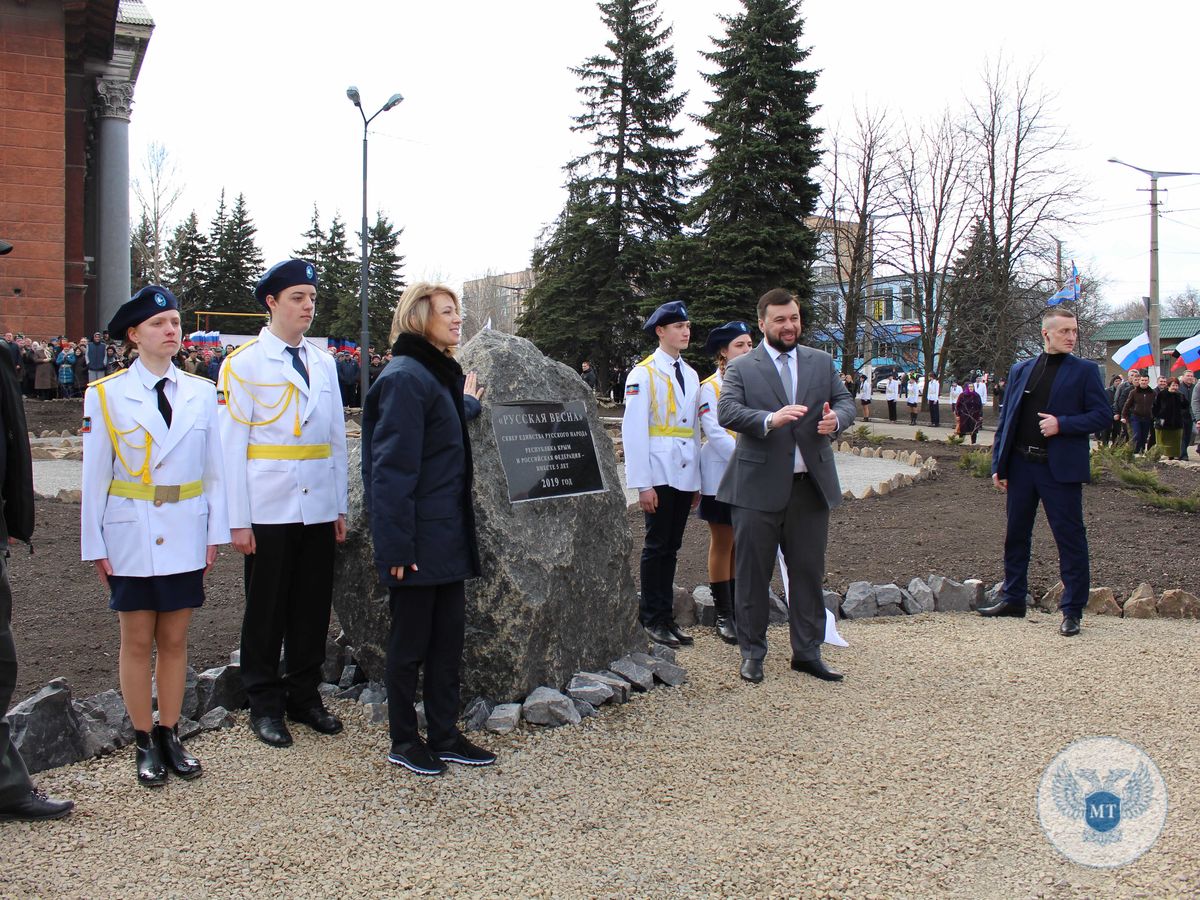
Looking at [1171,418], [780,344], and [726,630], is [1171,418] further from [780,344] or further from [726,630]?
[780,344]

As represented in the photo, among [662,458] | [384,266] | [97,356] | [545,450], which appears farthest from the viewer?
[384,266]

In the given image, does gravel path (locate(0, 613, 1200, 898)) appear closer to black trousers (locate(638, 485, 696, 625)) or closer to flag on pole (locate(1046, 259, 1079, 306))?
black trousers (locate(638, 485, 696, 625))

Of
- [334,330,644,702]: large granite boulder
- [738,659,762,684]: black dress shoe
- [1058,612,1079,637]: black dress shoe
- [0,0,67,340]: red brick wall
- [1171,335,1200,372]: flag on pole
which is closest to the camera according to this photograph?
[334,330,644,702]: large granite boulder

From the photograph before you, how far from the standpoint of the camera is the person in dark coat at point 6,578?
3.58 meters

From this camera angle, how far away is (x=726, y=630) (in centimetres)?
621

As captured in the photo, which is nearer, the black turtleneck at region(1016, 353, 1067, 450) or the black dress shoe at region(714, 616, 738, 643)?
the black dress shoe at region(714, 616, 738, 643)

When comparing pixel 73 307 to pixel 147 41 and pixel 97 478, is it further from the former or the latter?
pixel 97 478

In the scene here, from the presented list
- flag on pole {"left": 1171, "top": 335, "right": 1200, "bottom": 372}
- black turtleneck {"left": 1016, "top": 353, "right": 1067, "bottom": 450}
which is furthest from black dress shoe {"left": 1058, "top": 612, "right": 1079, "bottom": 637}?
flag on pole {"left": 1171, "top": 335, "right": 1200, "bottom": 372}

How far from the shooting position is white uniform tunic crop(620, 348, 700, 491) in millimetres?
6020

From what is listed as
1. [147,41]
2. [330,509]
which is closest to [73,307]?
[147,41]

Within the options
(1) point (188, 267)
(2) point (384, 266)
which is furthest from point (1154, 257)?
(1) point (188, 267)

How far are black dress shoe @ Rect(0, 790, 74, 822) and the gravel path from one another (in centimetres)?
5

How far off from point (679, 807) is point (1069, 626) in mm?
3738

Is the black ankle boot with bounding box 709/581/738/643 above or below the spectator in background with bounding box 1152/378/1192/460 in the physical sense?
below
